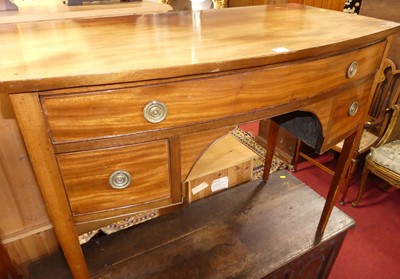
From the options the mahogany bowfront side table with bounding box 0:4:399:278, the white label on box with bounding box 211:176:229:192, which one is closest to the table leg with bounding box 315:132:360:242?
the mahogany bowfront side table with bounding box 0:4:399:278

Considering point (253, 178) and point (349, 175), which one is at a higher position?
point (349, 175)

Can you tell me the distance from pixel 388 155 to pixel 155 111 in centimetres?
167

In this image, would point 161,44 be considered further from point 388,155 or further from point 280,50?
point 388,155

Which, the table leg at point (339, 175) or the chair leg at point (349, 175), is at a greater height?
the table leg at point (339, 175)

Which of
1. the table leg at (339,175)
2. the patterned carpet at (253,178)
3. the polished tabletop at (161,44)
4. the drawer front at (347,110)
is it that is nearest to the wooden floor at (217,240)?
the table leg at (339,175)

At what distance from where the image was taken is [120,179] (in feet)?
2.19

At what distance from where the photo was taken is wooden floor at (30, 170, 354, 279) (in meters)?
1.08

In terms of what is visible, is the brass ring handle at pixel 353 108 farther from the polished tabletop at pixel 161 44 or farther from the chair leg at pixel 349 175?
the chair leg at pixel 349 175

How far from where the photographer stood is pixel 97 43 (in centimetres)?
70

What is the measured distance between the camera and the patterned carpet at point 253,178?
1691mm

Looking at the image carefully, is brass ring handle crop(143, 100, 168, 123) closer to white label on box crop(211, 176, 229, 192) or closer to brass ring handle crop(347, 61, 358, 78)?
brass ring handle crop(347, 61, 358, 78)

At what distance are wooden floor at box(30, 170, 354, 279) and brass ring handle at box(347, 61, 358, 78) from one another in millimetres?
689

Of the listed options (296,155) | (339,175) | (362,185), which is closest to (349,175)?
(362,185)

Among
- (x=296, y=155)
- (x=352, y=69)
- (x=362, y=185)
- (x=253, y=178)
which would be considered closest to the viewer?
(x=352, y=69)
